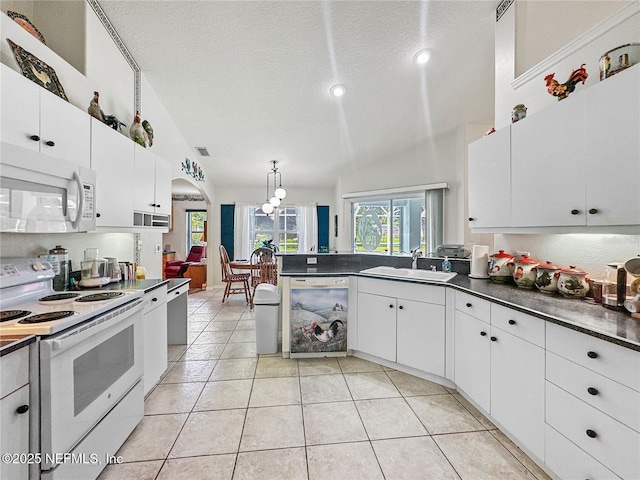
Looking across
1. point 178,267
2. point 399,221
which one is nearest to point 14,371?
point 399,221

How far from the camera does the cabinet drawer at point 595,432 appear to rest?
105cm

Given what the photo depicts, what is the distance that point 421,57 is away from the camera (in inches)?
106

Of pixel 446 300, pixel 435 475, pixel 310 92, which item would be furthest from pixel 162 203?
pixel 435 475

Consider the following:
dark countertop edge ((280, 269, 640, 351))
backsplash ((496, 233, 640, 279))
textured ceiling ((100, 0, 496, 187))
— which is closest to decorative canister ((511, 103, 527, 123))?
backsplash ((496, 233, 640, 279))

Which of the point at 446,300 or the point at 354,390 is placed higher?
the point at 446,300

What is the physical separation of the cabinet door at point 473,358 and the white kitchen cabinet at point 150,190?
2.66 m

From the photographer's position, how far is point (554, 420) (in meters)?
1.35

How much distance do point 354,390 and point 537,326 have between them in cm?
139

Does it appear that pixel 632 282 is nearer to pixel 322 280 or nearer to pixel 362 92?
pixel 322 280

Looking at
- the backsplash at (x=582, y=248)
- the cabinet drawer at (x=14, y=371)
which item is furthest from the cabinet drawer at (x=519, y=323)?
the cabinet drawer at (x=14, y=371)

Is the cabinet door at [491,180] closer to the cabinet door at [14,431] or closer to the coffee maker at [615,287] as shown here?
the coffee maker at [615,287]

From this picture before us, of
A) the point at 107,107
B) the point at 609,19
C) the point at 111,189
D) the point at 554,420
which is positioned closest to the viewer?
the point at 554,420

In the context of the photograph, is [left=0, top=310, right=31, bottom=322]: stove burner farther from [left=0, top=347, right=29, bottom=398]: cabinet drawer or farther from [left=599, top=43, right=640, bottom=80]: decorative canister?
[left=599, top=43, right=640, bottom=80]: decorative canister

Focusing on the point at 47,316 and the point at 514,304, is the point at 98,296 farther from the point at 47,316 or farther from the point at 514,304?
the point at 514,304
